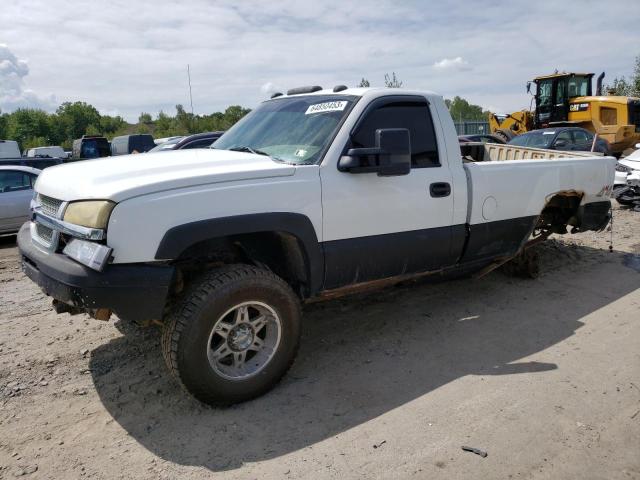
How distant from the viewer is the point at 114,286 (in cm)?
289

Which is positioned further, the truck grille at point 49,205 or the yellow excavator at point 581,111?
the yellow excavator at point 581,111

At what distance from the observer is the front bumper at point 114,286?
2.88m

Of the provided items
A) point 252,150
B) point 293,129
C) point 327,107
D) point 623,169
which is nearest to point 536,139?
point 623,169

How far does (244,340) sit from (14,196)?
807 cm

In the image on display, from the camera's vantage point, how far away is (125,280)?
9.55 ft

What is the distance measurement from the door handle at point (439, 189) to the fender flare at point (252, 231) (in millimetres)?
1122

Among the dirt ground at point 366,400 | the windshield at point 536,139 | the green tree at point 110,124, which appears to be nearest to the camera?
the dirt ground at point 366,400

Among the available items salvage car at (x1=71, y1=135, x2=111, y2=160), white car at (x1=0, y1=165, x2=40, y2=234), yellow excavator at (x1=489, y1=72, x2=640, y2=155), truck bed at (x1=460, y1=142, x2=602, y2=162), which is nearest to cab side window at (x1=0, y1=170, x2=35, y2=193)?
white car at (x1=0, y1=165, x2=40, y2=234)

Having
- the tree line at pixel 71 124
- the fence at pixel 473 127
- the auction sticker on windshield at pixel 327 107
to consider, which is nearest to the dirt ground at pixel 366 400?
the auction sticker on windshield at pixel 327 107

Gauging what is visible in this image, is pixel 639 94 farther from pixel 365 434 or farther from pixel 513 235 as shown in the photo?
pixel 365 434

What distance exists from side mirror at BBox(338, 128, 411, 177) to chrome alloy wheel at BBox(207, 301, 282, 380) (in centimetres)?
113

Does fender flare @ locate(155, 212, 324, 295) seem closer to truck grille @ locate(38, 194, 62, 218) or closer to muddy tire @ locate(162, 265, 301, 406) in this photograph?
muddy tire @ locate(162, 265, 301, 406)

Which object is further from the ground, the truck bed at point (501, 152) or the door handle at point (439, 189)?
the truck bed at point (501, 152)

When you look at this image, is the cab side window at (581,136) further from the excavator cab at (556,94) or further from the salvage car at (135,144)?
the salvage car at (135,144)
